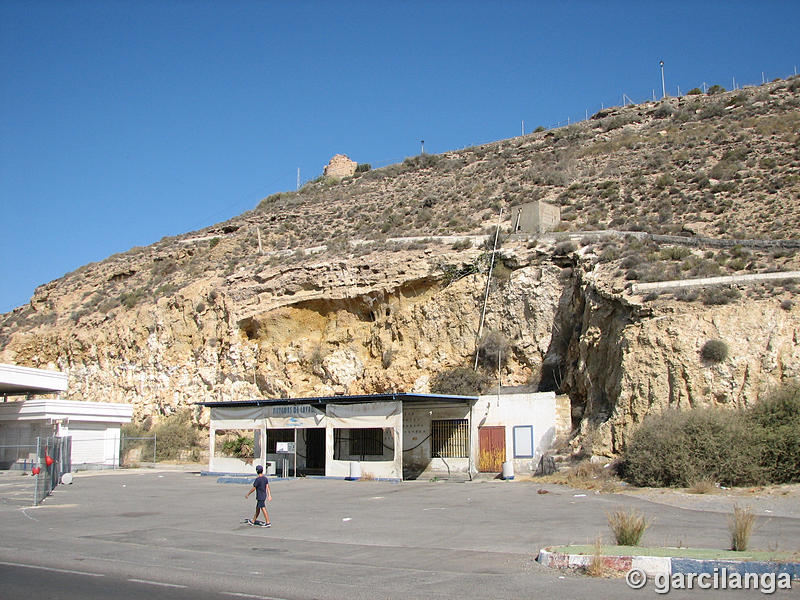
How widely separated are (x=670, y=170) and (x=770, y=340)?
28.0 m

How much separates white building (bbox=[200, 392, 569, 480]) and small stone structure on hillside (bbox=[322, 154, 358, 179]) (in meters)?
53.6

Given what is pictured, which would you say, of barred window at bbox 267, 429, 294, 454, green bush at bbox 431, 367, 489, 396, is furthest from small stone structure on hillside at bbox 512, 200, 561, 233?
barred window at bbox 267, 429, 294, 454

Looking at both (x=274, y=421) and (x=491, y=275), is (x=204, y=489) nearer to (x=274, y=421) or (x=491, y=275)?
(x=274, y=421)

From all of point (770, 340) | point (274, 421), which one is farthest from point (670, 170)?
point (274, 421)

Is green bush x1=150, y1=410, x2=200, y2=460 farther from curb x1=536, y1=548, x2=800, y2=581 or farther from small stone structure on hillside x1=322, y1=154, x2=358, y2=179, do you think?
small stone structure on hillside x1=322, y1=154, x2=358, y2=179

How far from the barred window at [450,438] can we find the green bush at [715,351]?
33.7 feet

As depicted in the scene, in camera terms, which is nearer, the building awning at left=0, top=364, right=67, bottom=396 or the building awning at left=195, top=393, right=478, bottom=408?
the building awning at left=195, top=393, right=478, bottom=408

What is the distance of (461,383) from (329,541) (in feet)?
68.5

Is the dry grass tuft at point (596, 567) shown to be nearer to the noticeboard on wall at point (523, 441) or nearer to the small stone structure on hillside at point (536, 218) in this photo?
the noticeboard on wall at point (523, 441)

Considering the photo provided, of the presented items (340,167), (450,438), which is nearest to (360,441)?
(450,438)

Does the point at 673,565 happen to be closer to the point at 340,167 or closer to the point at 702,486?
the point at 702,486

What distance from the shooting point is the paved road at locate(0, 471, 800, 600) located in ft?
30.5

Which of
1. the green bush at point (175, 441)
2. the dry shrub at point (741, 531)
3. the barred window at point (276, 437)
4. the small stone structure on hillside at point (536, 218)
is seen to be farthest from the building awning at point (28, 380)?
the dry shrub at point (741, 531)

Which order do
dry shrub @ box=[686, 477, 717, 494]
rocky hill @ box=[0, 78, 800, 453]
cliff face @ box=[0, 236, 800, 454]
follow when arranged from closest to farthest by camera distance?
1. dry shrub @ box=[686, 477, 717, 494]
2. cliff face @ box=[0, 236, 800, 454]
3. rocky hill @ box=[0, 78, 800, 453]
